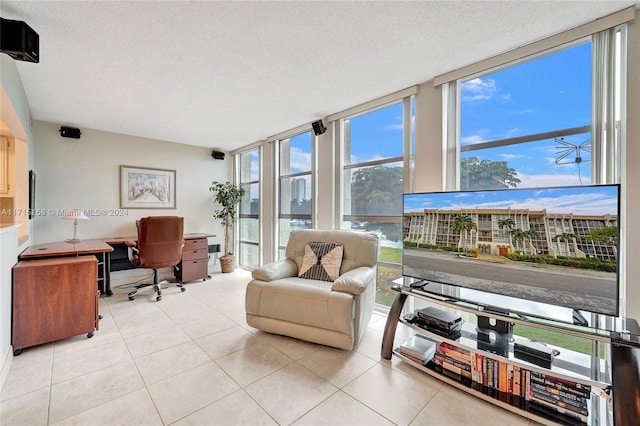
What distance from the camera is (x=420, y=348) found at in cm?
212

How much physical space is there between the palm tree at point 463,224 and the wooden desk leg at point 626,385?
34.3 inches

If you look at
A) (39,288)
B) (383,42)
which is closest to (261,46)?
(383,42)

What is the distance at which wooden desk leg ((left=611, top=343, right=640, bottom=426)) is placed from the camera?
1.25 metres

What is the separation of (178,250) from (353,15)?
3.56 metres

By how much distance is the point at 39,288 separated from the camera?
230cm

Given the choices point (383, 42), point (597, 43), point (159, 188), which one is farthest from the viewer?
point (159, 188)

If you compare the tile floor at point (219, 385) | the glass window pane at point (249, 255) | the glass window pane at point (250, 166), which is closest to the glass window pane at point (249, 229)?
the glass window pane at point (249, 255)

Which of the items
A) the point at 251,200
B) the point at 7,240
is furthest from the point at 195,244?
the point at 7,240

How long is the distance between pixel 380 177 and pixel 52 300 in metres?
3.36

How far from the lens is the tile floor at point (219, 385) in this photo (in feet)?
5.12

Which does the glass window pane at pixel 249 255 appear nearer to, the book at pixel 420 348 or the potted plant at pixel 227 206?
the potted plant at pixel 227 206

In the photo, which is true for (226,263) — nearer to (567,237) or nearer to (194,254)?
(194,254)

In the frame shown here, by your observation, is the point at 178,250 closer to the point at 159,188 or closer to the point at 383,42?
the point at 159,188

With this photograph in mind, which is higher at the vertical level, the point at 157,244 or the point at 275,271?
the point at 157,244
